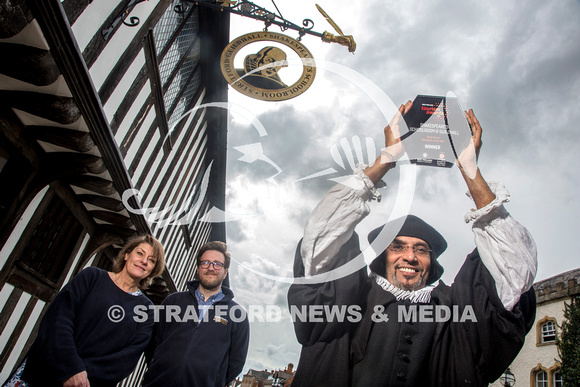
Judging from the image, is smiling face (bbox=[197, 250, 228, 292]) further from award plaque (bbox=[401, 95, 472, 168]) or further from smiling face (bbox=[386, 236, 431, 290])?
award plaque (bbox=[401, 95, 472, 168])

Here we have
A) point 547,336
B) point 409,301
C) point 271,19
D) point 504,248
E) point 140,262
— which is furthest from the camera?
point 547,336

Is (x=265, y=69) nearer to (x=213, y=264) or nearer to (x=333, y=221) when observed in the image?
(x=213, y=264)

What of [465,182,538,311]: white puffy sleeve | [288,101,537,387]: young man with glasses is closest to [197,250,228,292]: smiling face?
[288,101,537,387]: young man with glasses

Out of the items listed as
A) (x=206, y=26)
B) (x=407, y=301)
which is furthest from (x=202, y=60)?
(x=407, y=301)

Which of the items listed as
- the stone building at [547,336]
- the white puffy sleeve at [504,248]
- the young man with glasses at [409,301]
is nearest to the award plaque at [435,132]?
the young man with glasses at [409,301]

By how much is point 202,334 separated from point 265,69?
3.62m

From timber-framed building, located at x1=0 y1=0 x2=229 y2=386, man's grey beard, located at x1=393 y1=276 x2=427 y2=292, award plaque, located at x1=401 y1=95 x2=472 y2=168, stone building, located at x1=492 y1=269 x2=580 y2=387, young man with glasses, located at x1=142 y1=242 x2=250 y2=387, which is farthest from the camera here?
stone building, located at x1=492 y1=269 x2=580 y2=387

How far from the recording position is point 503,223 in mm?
1631

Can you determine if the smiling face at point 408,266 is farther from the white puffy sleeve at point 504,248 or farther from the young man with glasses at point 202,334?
the young man with glasses at point 202,334

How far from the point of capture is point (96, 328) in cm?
216

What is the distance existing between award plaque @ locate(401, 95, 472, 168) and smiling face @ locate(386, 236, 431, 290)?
1.63ft

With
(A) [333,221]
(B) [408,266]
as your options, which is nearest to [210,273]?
(A) [333,221]

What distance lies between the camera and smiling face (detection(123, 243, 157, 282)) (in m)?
2.46

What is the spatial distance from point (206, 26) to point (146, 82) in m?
2.92
